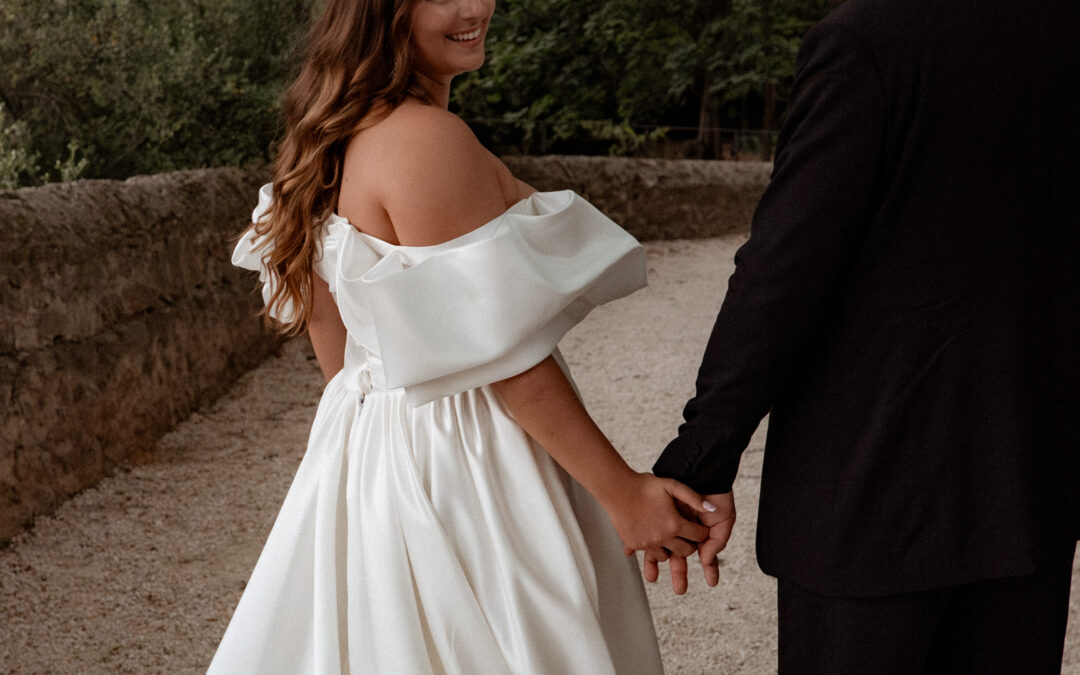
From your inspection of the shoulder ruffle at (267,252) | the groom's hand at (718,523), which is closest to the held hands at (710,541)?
the groom's hand at (718,523)

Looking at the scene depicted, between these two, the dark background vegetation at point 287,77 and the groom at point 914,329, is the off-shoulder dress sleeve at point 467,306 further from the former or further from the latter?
the dark background vegetation at point 287,77

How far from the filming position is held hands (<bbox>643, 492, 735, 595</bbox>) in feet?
4.92

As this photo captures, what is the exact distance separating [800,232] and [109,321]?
3.48m

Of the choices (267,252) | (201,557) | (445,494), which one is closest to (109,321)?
(201,557)

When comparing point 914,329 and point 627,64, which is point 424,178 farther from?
point 627,64

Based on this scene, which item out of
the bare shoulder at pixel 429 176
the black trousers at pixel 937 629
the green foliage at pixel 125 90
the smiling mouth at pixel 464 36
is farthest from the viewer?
the green foliage at pixel 125 90

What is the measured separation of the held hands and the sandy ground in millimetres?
1374

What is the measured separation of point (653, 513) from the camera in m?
1.51

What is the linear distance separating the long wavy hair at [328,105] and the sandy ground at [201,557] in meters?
1.69

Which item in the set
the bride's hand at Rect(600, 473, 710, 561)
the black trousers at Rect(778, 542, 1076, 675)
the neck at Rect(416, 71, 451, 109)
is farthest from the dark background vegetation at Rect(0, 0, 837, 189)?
the black trousers at Rect(778, 542, 1076, 675)

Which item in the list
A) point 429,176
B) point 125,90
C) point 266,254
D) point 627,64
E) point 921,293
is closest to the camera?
point 921,293

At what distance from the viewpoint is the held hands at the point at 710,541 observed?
1.50 meters

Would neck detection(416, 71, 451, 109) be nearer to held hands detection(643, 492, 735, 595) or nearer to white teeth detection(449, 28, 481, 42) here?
white teeth detection(449, 28, 481, 42)

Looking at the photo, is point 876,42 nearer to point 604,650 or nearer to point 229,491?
point 604,650
